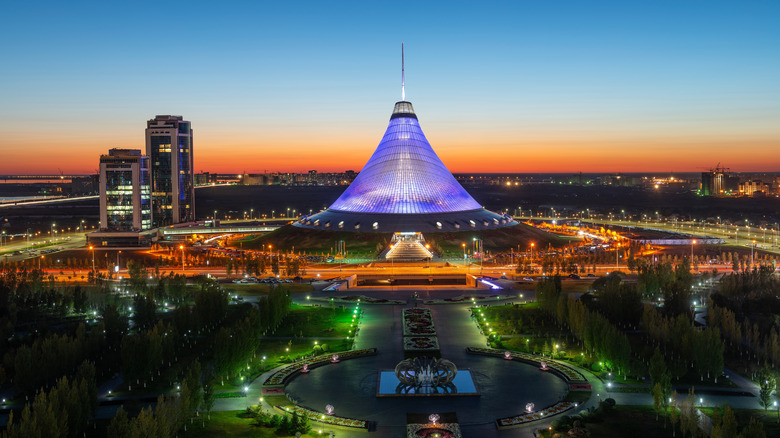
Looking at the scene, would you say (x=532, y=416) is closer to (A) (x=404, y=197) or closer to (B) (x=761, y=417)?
(B) (x=761, y=417)

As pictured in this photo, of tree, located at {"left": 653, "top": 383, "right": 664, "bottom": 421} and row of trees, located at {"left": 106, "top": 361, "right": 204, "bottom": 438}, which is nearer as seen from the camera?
row of trees, located at {"left": 106, "top": 361, "right": 204, "bottom": 438}

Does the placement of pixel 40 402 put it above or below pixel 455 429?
above

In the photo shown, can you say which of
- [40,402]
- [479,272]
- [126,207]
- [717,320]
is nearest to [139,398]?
[40,402]

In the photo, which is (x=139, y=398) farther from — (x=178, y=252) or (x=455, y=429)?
(x=178, y=252)

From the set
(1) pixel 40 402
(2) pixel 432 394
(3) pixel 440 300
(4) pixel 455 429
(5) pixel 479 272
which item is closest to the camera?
(1) pixel 40 402

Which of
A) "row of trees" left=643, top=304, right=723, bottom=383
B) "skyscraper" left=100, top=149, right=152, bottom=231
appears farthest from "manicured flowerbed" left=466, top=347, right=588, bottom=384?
"skyscraper" left=100, top=149, right=152, bottom=231

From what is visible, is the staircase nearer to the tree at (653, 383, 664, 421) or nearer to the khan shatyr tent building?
the khan shatyr tent building

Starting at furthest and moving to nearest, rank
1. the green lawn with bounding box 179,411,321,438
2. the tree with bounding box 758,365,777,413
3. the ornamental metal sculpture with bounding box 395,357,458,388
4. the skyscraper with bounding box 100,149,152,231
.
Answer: the skyscraper with bounding box 100,149,152,231 → the ornamental metal sculpture with bounding box 395,357,458,388 → the tree with bounding box 758,365,777,413 → the green lawn with bounding box 179,411,321,438

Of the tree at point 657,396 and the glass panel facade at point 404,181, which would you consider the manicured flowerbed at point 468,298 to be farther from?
the glass panel facade at point 404,181
